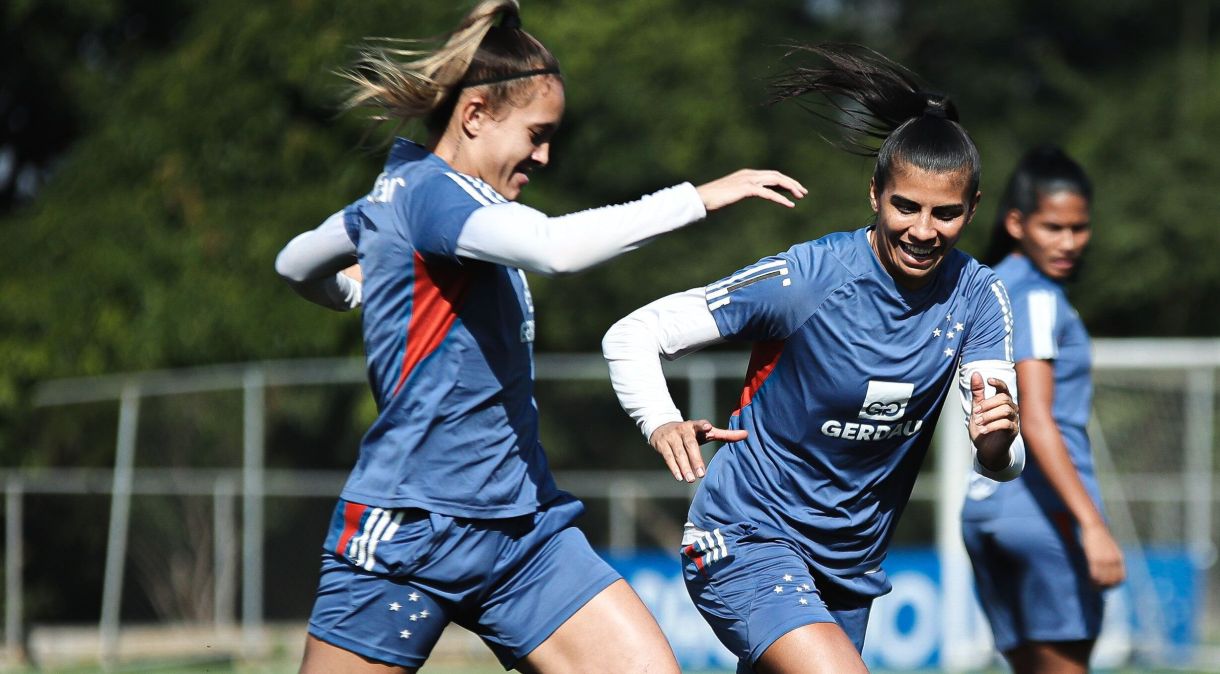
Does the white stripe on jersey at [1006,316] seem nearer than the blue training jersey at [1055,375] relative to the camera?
Yes

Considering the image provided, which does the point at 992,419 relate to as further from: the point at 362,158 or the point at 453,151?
the point at 362,158

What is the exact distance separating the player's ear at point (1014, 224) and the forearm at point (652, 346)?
206cm

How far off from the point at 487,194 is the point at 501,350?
41 cm

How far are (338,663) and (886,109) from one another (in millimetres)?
2028

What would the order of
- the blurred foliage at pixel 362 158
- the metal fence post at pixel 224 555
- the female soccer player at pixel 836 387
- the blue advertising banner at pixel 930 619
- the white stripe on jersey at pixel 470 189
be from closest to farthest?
the white stripe on jersey at pixel 470 189 → the female soccer player at pixel 836 387 → the blue advertising banner at pixel 930 619 → the metal fence post at pixel 224 555 → the blurred foliage at pixel 362 158

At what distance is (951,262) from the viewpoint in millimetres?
4059

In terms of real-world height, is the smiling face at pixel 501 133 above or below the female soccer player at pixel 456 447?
above

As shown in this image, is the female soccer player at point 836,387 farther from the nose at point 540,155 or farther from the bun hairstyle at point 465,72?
the bun hairstyle at point 465,72

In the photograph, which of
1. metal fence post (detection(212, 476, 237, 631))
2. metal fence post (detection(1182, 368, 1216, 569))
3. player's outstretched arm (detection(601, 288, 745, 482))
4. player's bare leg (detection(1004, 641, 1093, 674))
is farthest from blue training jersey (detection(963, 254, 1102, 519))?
metal fence post (detection(1182, 368, 1216, 569))

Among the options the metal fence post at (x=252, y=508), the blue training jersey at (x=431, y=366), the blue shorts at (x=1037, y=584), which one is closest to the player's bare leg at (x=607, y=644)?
the blue training jersey at (x=431, y=366)

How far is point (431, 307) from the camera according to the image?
3.77 m

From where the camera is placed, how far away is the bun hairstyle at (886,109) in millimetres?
3877

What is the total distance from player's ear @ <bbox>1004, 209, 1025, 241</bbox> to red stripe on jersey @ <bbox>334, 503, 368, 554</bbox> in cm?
275

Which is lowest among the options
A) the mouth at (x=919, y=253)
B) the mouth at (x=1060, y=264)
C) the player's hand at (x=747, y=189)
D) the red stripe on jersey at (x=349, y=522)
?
the red stripe on jersey at (x=349, y=522)
